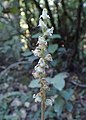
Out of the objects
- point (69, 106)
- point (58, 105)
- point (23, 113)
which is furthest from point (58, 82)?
point (23, 113)

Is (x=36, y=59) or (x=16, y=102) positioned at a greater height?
(x=36, y=59)

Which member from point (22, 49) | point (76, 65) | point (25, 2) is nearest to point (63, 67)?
point (76, 65)

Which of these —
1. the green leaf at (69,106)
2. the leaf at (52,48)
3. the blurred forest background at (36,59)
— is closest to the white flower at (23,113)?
the blurred forest background at (36,59)

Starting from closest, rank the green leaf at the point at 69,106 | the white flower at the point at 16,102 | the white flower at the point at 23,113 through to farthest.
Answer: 1. the green leaf at the point at 69,106
2. the white flower at the point at 23,113
3. the white flower at the point at 16,102

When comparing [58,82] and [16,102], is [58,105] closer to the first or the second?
[58,82]

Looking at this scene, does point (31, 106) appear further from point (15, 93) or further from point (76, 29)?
point (76, 29)

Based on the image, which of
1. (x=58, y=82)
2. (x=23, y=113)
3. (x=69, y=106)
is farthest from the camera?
(x=23, y=113)

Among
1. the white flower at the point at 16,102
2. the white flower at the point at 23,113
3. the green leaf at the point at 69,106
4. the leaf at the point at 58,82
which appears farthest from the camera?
the white flower at the point at 16,102

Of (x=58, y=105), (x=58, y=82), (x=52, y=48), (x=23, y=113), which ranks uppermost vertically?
(x=52, y=48)

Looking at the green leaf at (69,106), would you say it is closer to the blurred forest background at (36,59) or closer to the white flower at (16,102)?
the blurred forest background at (36,59)
